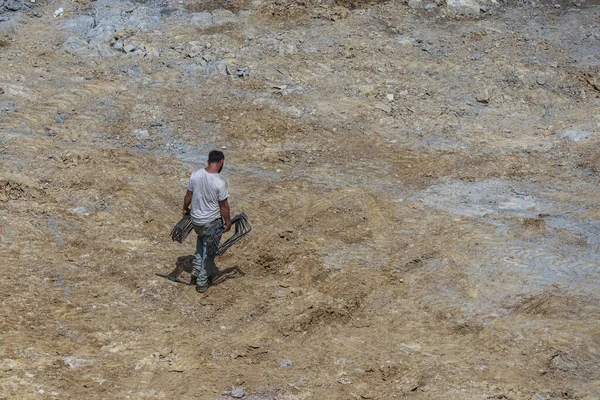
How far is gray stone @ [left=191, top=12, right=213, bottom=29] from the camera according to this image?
1639 cm

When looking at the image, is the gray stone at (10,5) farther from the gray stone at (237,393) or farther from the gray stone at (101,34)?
the gray stone at (237,393)

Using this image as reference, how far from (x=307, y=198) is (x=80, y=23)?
8.52 m

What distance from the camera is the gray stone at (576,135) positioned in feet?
41.6

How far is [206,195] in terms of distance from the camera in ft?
26.2

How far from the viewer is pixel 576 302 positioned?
8.40 m

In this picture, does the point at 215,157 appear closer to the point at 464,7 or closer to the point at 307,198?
the point at 307,198

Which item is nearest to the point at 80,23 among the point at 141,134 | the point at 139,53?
the point at 139,53

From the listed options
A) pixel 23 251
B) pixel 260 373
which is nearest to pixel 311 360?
pixel 260 373

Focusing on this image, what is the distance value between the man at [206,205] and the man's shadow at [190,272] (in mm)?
357

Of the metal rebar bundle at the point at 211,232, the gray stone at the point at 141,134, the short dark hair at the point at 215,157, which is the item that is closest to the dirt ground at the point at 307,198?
the gray stone at the point at 141,134

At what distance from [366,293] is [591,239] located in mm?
3460

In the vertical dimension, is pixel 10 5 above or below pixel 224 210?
above

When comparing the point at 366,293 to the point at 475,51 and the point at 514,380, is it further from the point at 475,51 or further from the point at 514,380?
the point at 475,51

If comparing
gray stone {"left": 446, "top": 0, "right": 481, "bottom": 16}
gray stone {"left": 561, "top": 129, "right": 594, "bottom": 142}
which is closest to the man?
gray stone {"left": 561, "top": 129, "right": 594, "bottom": 142}
